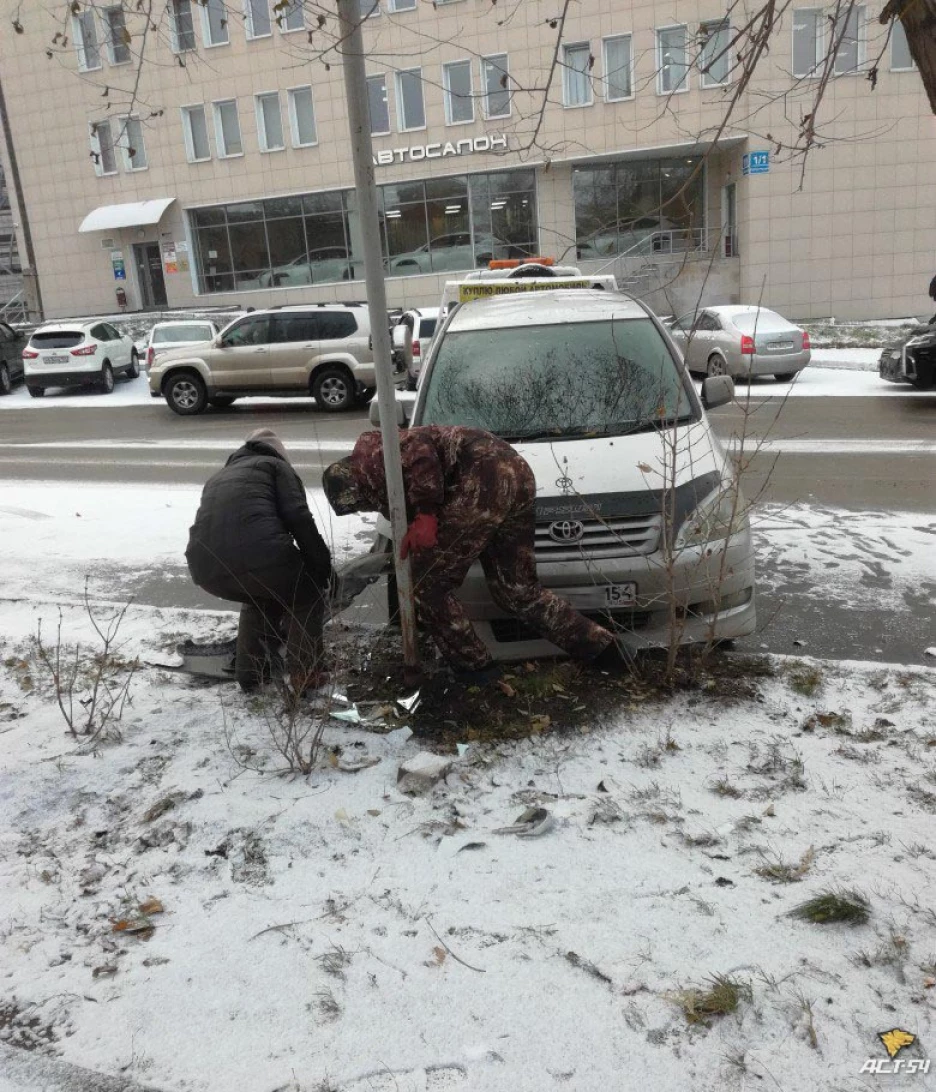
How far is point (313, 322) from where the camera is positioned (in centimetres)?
1664

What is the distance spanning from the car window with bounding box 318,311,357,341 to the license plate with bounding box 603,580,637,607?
13267 mm

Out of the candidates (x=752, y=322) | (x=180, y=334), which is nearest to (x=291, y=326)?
(x=180, y=334)

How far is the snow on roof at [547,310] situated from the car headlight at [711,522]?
5.35 feet

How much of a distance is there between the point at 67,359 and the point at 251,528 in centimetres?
1877

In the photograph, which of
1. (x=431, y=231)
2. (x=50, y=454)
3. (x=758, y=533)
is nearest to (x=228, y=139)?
(x=431, y=231)

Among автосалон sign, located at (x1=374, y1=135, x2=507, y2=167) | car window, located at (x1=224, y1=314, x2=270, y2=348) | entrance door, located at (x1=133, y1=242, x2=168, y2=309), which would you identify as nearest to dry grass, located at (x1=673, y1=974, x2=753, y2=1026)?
car window, located at (x1=224, y1=314, x2=270, y2=348)

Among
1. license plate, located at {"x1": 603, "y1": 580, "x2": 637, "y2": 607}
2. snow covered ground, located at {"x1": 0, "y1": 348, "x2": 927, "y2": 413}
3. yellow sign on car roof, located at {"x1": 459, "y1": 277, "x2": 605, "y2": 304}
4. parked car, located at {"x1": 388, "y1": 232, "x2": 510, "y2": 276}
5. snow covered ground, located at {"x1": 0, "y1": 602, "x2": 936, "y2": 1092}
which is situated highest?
parked car, located at {"x1": 388, "y1": 232, "x2": 510, "y2": 276}

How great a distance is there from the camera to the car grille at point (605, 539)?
4156 millimetres

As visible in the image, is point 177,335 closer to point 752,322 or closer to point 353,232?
point 353,232

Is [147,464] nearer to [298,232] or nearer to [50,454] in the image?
[50,454]

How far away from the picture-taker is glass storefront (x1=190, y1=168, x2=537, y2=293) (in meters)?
28.9

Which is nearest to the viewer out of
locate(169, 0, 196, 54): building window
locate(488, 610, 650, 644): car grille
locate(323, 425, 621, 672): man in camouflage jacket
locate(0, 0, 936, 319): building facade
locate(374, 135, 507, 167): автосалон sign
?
locate(323, 425, 621, 672): man in camouflage jacket

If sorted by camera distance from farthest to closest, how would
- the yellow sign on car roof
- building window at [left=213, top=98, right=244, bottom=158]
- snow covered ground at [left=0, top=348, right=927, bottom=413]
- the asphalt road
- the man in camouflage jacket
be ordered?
building window at [left=213, top=98, right=244, bottom=158]
snow covered ground at [left=0, top=348, right=927, bottom=413]
the yellow sign on car roof
the asphalt road
the man in camouflage jacket

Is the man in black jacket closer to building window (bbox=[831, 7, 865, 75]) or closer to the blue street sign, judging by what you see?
building window (bbox=[831, 7, 865, 75])
